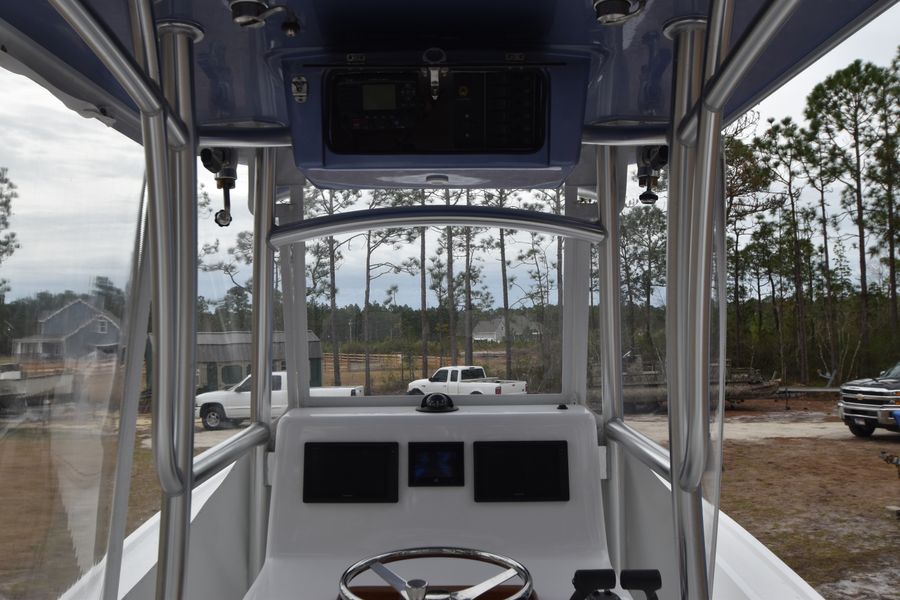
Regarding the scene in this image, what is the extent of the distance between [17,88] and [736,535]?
6.07ft

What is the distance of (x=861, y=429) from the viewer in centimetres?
1163

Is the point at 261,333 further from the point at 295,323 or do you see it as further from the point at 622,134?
the point at 622,134

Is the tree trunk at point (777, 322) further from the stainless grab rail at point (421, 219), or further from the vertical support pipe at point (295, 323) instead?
the stainless grab rail at point (421, 219)

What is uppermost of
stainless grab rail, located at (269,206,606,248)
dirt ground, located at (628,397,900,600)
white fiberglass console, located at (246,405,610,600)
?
stainless grab rail, located at (269,206,606,248)

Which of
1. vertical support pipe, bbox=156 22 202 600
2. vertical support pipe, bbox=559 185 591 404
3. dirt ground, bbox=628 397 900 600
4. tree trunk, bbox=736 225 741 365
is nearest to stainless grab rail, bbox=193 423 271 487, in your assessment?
vertical support pipe, bbox=156 22 202 600

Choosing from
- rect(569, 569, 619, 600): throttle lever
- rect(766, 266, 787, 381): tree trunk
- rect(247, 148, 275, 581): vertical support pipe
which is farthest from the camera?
rect(766, 266, 787, 381): tree trunk

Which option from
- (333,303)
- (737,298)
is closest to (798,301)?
(737,298)

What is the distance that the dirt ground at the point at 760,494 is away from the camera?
1311 mm

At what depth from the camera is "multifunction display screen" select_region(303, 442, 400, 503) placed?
2260 mm

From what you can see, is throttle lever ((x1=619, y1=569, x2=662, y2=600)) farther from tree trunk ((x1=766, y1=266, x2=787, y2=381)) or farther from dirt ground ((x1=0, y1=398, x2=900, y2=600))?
tree trunk ((x1=766, y1=266, x2=787, y2=381))

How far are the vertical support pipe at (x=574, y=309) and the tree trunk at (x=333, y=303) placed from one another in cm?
84

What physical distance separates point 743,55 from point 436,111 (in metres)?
0.69

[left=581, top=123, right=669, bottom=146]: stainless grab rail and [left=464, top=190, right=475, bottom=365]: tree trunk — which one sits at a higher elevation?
[left=581, top=123, right=669, bottom=146]: stainless grab rail

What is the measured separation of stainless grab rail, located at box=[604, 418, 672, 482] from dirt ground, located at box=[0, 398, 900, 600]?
0.38 ft
